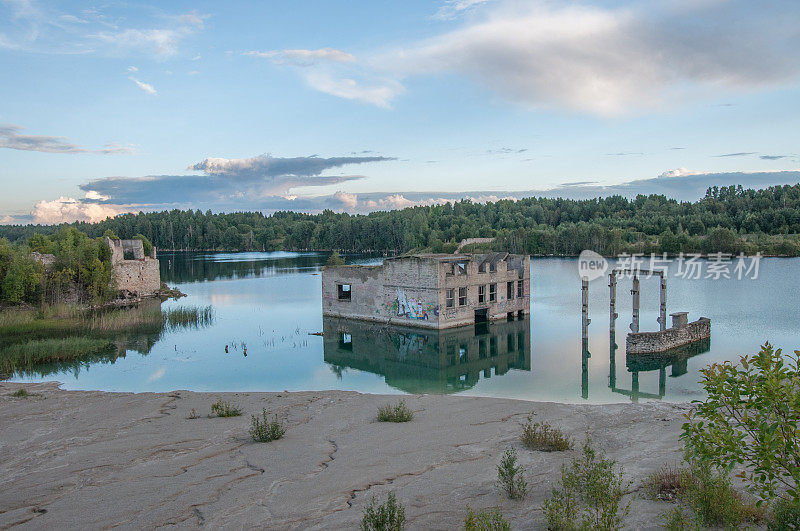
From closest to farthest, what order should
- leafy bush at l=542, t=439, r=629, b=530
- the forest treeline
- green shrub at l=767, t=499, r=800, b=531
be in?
green shrub at l=767, t=499, r=800, b=531 → leafy bush at l=542, t=439, r=629, b=530 → the forest treeline

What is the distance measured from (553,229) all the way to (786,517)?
129569mm

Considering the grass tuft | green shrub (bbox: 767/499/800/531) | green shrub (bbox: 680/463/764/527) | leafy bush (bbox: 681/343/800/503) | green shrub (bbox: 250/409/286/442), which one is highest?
leafy bush (bbox: 681/343/800/503)

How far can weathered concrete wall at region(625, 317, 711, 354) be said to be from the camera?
88.3 ft

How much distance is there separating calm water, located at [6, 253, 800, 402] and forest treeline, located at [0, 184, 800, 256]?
51.2m

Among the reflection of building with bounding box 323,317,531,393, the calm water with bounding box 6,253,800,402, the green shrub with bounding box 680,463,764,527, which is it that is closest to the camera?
the green shrub with bounding box 680,463,764,527

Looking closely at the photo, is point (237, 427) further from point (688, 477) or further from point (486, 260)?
point (486, 260)

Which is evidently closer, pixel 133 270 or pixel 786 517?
pixel 786 517

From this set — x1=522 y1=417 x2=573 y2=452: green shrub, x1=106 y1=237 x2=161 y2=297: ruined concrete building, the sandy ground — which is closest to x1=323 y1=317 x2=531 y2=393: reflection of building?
the sandy ground

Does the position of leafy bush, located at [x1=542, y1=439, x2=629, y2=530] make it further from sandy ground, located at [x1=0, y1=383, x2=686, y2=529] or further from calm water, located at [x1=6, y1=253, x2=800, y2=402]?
calm water, located at [x1=6, y1=253, x2=800, y2=402]

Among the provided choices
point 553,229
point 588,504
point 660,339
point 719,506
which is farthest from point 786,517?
point 553,229

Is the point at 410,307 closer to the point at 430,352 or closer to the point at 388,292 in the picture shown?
the point at 388,292

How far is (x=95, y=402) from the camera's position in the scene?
19047mm

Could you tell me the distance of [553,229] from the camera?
13162 cm

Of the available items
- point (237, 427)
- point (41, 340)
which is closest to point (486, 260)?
point (237, 427)
